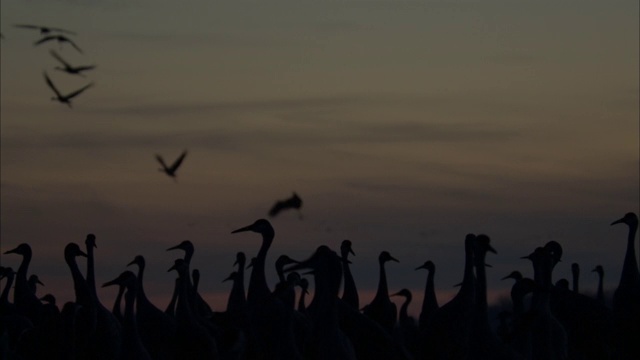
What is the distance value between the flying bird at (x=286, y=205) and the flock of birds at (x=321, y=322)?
286 cm

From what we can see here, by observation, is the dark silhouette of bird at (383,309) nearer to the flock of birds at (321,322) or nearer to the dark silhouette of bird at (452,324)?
the flock of birds at (321,322)

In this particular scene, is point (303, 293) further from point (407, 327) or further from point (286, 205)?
point (286, 205)

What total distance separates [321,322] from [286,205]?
330cm

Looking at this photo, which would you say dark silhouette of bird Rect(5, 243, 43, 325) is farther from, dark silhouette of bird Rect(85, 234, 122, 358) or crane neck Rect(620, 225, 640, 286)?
crane neck Rect(620, 225, 640, 286)

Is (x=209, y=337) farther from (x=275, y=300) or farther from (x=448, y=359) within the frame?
(x=448, y=359)

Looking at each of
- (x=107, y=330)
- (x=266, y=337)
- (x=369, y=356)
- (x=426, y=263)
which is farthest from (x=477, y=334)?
(x=426, y=263)

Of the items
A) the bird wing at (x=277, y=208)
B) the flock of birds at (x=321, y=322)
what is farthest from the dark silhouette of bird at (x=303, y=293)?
the bird wing at (x=277, y=208)

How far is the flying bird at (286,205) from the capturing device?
20.5 m

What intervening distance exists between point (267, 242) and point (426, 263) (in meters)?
9.23

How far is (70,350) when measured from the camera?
25.1 meters

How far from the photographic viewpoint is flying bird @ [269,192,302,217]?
→ 67.3ft

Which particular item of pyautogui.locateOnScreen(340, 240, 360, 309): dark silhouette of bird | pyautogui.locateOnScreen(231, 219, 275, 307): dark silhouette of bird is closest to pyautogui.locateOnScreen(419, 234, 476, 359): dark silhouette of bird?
pyautogui.locateOnScreen(231, 219, 275, 307): dark silhouette of bird

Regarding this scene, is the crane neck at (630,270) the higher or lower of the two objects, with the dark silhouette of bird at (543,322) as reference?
higher

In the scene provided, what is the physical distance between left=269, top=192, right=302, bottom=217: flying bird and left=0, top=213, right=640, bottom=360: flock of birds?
9.38ft
